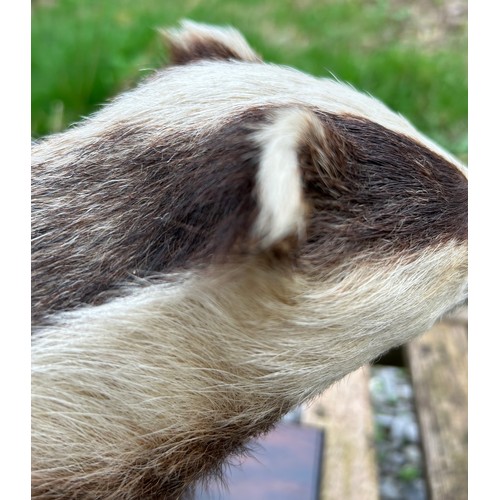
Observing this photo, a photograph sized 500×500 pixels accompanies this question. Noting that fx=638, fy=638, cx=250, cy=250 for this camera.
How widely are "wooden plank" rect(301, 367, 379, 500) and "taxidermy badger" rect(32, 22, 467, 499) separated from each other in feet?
1.90

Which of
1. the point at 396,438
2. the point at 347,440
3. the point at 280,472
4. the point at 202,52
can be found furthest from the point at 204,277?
the point at 396,438

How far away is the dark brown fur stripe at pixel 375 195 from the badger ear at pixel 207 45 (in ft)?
0.80

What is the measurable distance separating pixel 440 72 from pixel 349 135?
2.17 meters

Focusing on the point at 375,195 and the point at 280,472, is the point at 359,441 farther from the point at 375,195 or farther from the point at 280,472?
the point at 375,195

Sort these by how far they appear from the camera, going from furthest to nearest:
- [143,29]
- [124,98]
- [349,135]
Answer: [143,29]
[124,98]
[349,135]

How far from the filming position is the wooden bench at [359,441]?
130 cm

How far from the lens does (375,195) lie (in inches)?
28.3

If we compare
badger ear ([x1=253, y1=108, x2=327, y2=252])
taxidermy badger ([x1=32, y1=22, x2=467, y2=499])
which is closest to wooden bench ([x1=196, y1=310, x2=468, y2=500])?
taxidermy badger ([x1=32, y1=22, x2=467, y2=499])

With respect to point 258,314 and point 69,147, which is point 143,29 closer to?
point 69,147

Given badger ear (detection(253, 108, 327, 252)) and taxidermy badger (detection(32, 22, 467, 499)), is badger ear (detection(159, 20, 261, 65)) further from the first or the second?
badger ear (detection(253, 108, 327, 252))

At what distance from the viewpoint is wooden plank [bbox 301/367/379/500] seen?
1.39 metres
